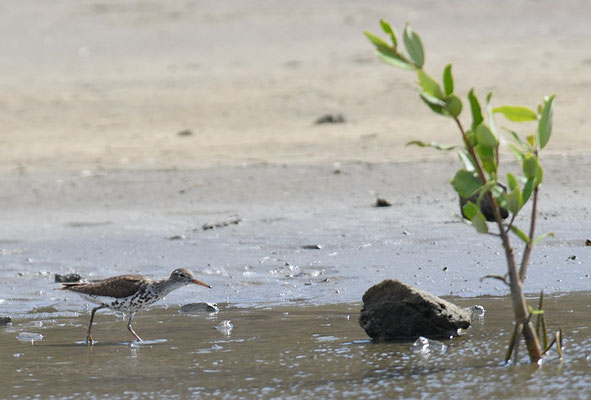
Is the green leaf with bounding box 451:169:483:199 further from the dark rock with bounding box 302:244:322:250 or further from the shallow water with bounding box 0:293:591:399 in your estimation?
the dark rock with bounding box 302:244:322:250

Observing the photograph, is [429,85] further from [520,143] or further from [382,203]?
[382,203]

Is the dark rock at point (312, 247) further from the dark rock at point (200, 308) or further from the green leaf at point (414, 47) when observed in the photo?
the green leaf at point (414, 47)

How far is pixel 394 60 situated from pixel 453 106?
1.16ft

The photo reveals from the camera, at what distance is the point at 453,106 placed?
5109mm

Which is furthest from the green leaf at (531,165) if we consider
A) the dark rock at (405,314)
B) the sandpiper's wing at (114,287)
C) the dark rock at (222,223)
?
the dark rock at (222,223)

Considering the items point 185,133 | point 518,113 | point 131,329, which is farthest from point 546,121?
point 185,133

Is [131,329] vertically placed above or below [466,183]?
below

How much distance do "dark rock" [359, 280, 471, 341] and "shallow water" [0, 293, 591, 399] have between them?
0.12 metres

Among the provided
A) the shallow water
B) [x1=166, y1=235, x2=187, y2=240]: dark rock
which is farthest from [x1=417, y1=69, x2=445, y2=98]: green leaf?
[x1=166, y1=235, x2=187, y2=240]: dark rock

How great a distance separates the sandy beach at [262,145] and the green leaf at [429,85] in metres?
3.01

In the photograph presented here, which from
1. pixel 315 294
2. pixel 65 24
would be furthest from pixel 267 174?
pixel 65 24

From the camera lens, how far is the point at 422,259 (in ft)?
29.0

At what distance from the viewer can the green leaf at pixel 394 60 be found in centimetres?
506

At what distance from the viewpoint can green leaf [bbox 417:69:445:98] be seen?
508cm
